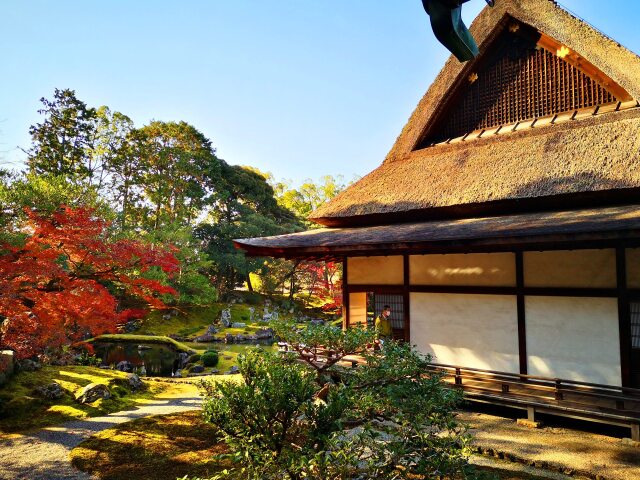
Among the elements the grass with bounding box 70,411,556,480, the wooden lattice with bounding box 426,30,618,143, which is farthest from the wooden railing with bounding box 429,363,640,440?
the wooden lattice with bounding box 426,30,618,143

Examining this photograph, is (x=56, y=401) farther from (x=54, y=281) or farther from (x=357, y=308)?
(x=357, y=308)

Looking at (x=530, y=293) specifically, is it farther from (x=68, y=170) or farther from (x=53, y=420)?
(x=68, y=170)

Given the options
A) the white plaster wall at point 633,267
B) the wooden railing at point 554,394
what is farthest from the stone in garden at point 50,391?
the white plaster wall at point 633,267

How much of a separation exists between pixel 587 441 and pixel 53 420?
29.0ft

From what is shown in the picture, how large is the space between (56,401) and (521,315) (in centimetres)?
903

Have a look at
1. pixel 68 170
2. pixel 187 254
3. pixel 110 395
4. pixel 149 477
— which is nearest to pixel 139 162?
pixel 68 170

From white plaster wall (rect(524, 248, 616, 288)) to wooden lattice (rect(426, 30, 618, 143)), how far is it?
419cm

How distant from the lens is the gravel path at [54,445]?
532cm

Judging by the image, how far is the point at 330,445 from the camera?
2.88 metres

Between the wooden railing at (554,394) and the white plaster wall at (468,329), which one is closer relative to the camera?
the wooden railing at (554,394)

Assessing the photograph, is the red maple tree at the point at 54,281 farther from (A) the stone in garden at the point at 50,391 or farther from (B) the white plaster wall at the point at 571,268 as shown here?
(B) the white plaster wall at the point at 571,268

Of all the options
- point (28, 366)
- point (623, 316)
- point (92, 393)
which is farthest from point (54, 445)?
point (623, 316)

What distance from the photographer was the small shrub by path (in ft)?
17.4

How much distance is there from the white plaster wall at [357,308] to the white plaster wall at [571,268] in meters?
4.25
